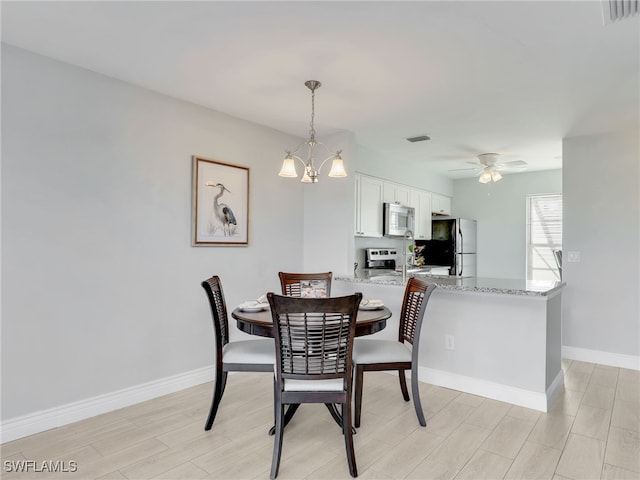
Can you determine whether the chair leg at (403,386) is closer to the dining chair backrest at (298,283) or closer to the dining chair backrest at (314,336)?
the dining chair backrest at (298,283)

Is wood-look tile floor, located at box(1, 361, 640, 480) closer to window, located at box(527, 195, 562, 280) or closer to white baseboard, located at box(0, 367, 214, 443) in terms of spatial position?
white baseboard, located at box(0, 367, 214, 443)

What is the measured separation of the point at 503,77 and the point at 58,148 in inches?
119

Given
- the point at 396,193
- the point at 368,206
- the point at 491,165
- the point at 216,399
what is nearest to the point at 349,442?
the point at 216,399

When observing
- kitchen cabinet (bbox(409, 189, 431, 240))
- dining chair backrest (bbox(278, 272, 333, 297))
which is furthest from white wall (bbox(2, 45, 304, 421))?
kitchen cabinet (bbox(409, 189, 431, 240))

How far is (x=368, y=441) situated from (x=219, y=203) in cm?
225

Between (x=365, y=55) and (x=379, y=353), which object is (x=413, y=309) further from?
(x=365, y=55)

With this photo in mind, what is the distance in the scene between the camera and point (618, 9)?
190 centimetres

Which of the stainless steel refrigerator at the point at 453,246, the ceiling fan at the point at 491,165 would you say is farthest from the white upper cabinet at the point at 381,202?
the ceiling fan at the point at 491,165

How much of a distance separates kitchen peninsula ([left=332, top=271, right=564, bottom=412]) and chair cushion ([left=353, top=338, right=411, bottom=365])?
78cm

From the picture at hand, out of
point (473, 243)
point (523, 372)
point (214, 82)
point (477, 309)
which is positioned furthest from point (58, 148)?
point (473, 243)

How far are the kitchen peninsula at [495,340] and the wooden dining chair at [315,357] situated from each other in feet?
4.74

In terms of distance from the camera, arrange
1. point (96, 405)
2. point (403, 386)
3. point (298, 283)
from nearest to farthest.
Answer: point (96, 405), point (403, 386), point (298, 283)

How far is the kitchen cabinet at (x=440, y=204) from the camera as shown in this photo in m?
6.36

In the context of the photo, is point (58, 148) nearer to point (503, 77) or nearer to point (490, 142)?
point (503, 77)
